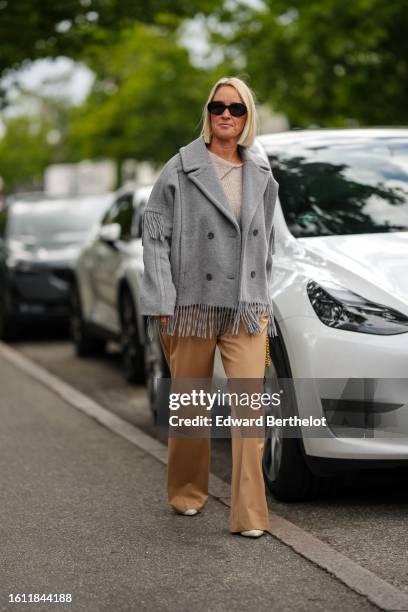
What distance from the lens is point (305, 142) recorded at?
7230 millimetres

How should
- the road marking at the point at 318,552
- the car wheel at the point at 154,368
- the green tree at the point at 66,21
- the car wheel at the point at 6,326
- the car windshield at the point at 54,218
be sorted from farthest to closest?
the green tree at the point at 66,21 → the car windshield at the point at 54,218 → the car wheel at the point at 6,326 → the car wheel at the point at 154,368 → the road marking at the point at 318,552

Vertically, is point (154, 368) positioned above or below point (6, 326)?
above

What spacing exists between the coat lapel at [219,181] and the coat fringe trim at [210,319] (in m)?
0.32

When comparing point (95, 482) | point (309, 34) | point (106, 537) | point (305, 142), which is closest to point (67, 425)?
point (95, 482)

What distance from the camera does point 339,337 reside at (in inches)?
219

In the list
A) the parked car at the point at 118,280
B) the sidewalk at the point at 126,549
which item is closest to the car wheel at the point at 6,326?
the parked car at the point at 118,280

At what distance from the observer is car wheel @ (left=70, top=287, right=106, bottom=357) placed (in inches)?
498

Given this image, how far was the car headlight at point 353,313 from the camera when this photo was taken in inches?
218

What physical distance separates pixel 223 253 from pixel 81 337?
7.58 metres

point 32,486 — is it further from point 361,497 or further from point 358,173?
point 358,173

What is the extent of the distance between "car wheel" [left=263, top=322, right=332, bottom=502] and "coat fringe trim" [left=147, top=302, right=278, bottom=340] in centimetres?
46

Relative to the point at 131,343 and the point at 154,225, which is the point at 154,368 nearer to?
the point at 131,343

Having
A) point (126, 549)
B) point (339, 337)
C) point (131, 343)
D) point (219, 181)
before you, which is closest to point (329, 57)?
point (131, 343)

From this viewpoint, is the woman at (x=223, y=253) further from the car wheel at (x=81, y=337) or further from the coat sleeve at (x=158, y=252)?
the car wheel at (x=81, y=337)
